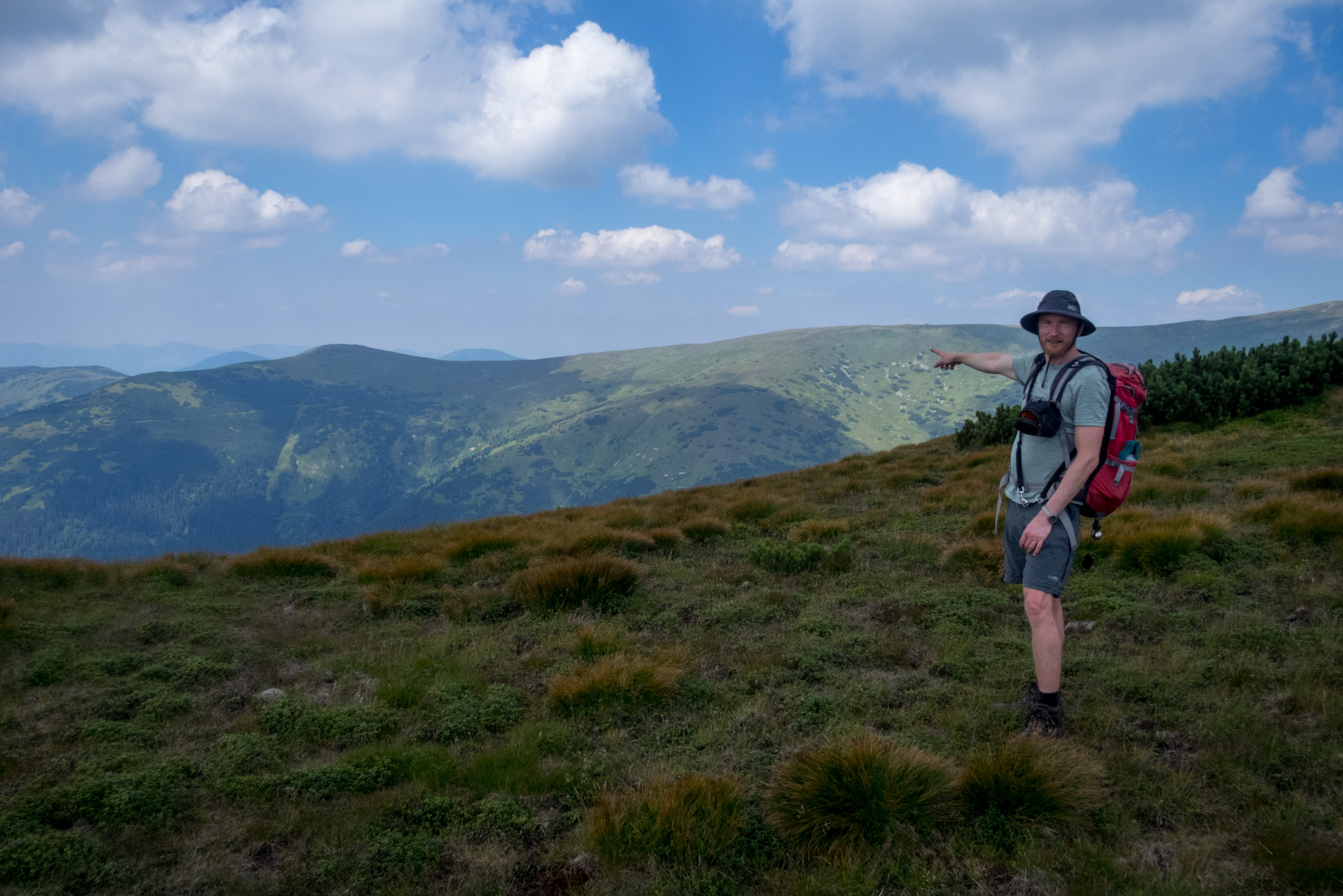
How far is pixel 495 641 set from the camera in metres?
7.22

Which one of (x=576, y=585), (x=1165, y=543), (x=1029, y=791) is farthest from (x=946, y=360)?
(x=576, y=585)

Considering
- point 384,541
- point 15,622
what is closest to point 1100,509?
point 15,622

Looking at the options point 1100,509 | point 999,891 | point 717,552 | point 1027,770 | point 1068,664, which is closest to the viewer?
point 999,891

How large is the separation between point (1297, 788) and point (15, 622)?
1188 cm

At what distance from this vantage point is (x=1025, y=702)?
5176 mm

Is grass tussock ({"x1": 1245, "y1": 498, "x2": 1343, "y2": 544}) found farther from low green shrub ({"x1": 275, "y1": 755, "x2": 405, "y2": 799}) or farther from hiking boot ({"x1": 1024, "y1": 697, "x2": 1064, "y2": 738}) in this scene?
low green shrub ({"x1": 275, "y1": 755, "x2": 405, "y2": 799})

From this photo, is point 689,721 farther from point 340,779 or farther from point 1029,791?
point 340,779

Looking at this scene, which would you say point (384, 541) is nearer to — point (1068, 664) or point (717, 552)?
point (717, 552)

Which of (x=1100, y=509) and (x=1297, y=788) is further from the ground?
(x=1100, y=509)

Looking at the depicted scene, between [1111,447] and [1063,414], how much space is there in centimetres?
41

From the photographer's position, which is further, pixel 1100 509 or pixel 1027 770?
pixel 1100 509

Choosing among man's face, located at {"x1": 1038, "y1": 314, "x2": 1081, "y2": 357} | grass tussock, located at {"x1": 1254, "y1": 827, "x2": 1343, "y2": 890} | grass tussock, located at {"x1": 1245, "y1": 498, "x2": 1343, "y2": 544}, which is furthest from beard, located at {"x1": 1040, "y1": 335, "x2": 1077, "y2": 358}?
grass tussock, located at {"x1": 1245, "y1": 498, "x2": 1343, "y2": 544}

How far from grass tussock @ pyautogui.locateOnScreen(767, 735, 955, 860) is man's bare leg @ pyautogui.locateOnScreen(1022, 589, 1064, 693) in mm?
1328

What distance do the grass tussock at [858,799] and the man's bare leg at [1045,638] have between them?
4.36 ft
